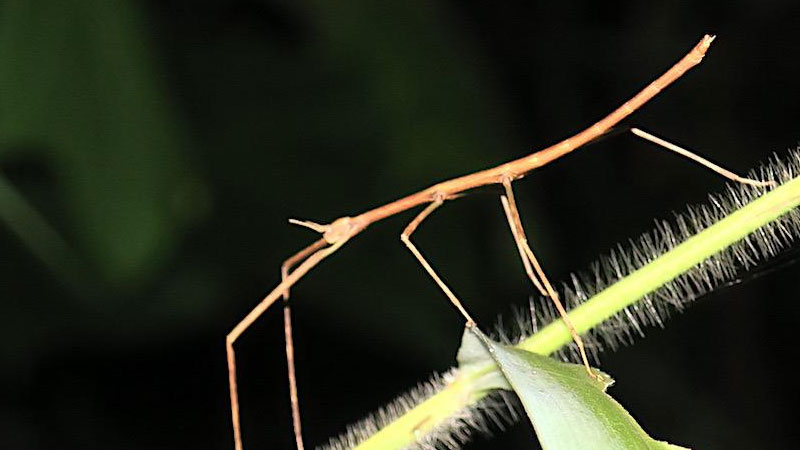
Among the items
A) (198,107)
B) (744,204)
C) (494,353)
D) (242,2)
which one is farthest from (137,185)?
(744,204)

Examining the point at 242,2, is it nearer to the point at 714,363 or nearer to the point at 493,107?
the point at 493,107

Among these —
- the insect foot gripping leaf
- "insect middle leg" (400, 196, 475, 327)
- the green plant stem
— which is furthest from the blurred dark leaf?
the insect foot gripping leaf

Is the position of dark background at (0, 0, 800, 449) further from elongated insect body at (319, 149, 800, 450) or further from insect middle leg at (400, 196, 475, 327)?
elongated insect body at (319, 149, 800, 450)

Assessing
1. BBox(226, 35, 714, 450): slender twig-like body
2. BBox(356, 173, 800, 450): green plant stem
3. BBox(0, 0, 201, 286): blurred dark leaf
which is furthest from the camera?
BBox(0, 0, 201, 286): blurred dark leaf

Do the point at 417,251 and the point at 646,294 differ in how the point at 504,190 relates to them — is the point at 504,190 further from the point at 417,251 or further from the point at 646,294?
the point at 646,294

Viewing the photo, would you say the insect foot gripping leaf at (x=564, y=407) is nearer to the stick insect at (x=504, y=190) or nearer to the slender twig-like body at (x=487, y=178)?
the stick insect at (x=504, y=190)
